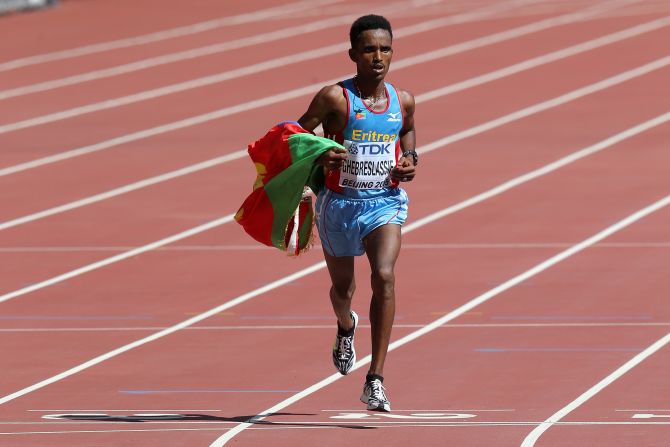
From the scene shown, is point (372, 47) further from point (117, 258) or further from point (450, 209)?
point (450, 209)

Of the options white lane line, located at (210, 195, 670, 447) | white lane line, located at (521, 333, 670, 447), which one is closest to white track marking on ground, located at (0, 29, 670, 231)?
white lane line, located at (210, 195, 670, 447)

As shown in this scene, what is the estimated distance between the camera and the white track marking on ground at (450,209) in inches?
643

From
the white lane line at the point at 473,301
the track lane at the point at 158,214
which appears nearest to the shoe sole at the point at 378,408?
the white lane line at the point at 473,301

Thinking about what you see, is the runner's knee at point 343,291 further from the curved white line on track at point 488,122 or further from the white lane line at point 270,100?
the white lane line at point 270,100

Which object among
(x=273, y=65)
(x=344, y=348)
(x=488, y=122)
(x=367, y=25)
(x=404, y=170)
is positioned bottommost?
(x=344, y=348)

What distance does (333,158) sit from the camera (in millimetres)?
9414

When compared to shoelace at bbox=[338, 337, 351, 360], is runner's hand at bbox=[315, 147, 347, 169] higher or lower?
higher

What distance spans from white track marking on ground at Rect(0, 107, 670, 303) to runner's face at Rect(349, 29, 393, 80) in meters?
6.65

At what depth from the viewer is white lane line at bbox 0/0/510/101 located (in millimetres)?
→ 30359

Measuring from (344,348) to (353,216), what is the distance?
779 millimetres

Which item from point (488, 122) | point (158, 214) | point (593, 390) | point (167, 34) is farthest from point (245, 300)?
point (167, 34)

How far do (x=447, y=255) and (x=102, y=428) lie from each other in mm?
8537

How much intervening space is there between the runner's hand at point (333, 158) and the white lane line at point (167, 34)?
2345 centimetres

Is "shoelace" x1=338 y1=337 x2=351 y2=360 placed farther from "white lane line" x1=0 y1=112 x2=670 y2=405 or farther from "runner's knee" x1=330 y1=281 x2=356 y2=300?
"white lane line" x1=0 y1=112 x2=670 y2=405
